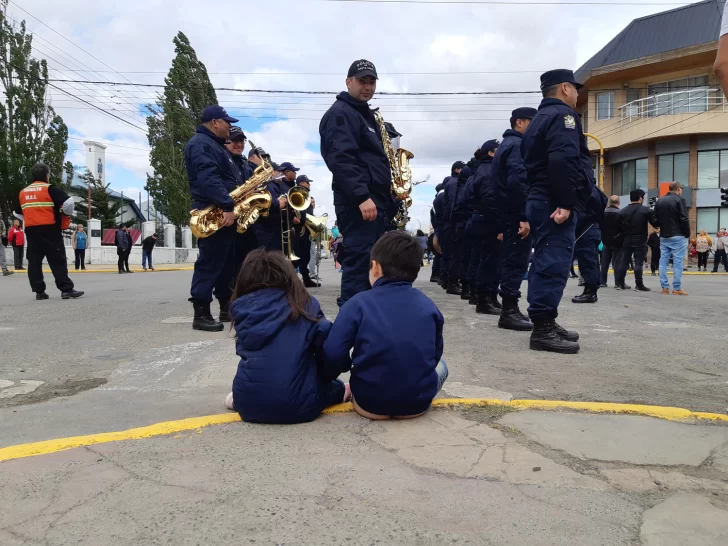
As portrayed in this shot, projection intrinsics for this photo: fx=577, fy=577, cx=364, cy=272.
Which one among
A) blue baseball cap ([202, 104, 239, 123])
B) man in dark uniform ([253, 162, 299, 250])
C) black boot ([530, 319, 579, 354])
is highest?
blue baseball cap ([202, 104, 239, 123])

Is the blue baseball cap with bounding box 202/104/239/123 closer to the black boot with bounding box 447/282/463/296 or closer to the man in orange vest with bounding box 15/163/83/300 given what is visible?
the man in orange vest with bounding box 15/163/83/300

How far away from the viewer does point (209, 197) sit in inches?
209

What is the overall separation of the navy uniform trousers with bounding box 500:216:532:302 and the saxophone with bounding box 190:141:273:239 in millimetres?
2573

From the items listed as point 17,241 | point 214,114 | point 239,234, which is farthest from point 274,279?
point 17,241

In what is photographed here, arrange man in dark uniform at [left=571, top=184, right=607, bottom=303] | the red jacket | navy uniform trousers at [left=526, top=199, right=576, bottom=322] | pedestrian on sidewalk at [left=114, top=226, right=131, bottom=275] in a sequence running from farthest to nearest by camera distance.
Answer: pedestrian on sidewalk at [left=114, top=226, right=131, bottom=275], the red jacket, man in dark uniform at [left=571, top=184, right=607, bottom=303], navy uniform trousers at [left=526, top=199, right=576, bottom=322]

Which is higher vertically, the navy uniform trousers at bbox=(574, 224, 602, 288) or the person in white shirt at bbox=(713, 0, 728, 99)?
the person in white shirt at bbox=(713, 0, 728, 99)

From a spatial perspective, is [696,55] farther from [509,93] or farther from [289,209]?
[289,209]

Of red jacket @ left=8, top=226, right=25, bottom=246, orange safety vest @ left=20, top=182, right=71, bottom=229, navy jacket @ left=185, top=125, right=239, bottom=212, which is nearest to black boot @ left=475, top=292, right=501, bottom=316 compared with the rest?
navy jacket @ left=185, top=125, right=239, bottom=212

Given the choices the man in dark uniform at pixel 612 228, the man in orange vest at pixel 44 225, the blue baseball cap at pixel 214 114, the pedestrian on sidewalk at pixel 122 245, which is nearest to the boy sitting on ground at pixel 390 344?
the blue baseball cap at pixel 214 114

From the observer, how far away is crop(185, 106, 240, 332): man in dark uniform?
5336mm

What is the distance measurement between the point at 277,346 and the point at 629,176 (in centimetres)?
3437

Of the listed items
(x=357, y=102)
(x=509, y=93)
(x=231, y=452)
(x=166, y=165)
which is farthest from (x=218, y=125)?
(x=166, y=165)

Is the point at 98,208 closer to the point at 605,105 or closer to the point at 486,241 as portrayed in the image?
the point at 605,105

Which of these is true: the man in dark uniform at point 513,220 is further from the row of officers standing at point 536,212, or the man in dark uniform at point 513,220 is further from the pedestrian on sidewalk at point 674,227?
the pedestrian on sidewalk at point 674,227
